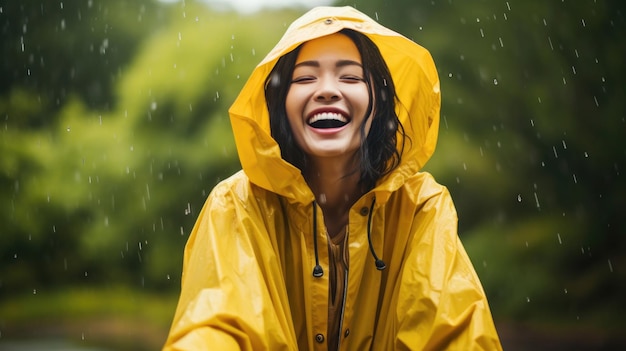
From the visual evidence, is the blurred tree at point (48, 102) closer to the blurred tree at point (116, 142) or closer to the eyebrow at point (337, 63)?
the blurred tree at point (116, 142)

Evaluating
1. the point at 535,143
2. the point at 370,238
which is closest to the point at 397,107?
the point at 370,238

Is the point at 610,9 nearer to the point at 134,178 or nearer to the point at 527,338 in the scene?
the point at 527,338

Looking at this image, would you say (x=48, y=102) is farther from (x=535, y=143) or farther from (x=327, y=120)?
(x=327, y=120)

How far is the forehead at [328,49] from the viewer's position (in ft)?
6.46

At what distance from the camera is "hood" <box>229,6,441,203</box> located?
1.88 metres

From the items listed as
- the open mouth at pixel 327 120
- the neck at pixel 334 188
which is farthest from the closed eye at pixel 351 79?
the neck at pixel 334 188

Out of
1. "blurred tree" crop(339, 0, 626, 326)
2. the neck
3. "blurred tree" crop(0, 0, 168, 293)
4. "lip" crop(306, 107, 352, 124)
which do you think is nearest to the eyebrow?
"lip" crop(306, 107, 352, 124)

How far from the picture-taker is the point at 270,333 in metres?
1.72

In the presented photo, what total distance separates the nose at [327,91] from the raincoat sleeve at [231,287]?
0.32m

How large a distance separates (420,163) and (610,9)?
369cm

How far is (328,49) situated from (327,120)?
0.67 ft

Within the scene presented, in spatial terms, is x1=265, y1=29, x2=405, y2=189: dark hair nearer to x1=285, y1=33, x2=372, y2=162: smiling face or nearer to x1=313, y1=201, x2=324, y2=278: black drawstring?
x1=285, y1=33, x2=372, y2=162: smiling face

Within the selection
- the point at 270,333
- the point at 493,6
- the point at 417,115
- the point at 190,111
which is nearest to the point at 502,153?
the point at 493,6

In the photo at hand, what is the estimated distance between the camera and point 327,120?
6.35 feet
